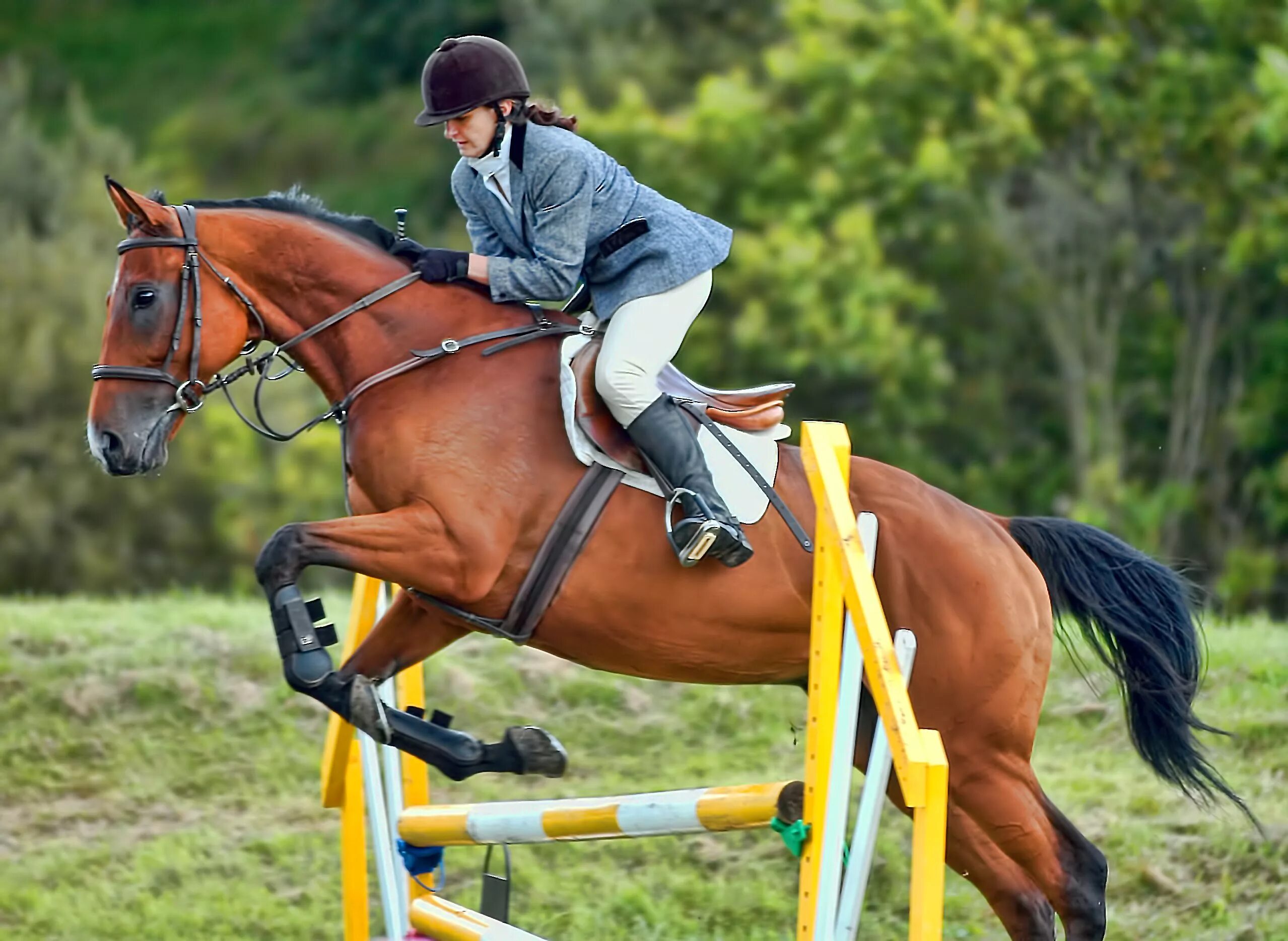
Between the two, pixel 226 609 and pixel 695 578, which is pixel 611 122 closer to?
pixel 226 609

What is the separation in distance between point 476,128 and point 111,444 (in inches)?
49.8

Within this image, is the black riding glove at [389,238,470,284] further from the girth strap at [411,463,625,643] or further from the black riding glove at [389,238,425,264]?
the girth strap at [411,463,625,643]

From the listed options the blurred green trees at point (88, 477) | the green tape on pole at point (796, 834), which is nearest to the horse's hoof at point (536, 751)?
the green tape on pole at point (796, 834)

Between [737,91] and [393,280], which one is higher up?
[737,91]

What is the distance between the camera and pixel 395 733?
457cm

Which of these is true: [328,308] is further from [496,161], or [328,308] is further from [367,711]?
[367,711]

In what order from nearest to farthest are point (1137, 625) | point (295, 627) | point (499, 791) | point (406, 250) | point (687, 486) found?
point (295, 627) → point (687, 486) → point (406, 250) → point (1137, 625) → point (499, 791)

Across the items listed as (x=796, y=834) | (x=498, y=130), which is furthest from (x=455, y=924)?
(x=498, y=130)

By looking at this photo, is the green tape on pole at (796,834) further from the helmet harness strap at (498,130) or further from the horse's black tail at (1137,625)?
the helmet harness strap at (498,130)

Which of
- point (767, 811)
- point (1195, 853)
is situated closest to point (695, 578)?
point (767, 811)

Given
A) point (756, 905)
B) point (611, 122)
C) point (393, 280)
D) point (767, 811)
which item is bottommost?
point (756, 905)

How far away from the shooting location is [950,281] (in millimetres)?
20312

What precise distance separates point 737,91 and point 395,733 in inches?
605

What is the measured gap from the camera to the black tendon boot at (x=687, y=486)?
454 centimetres
